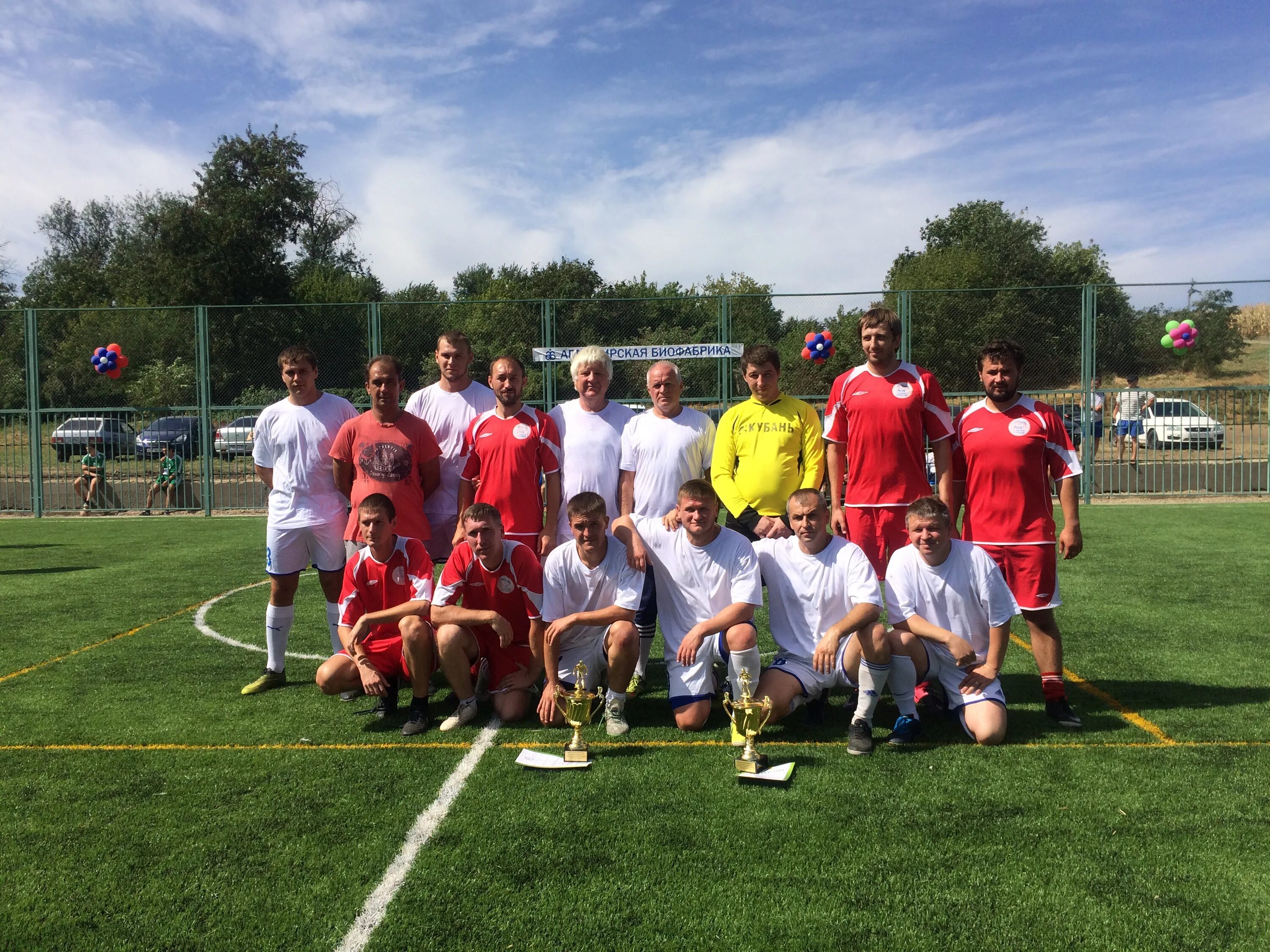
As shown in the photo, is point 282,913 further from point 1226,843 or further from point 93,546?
point 93,546

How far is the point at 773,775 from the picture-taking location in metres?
3.87

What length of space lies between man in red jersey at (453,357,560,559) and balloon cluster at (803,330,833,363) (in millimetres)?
11546

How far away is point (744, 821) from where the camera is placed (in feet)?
11.5

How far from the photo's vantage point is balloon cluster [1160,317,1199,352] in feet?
52.5

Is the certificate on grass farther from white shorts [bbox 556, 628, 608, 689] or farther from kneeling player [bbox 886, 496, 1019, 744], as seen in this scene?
kneeling player [bbox 886, 496, 1019, 744]

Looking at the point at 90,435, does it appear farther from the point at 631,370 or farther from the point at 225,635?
the point at 225,635

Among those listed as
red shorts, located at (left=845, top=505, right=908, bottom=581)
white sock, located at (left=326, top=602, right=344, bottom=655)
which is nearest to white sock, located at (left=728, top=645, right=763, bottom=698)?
red shorts, located at (left=845, top=505, right=908, bottom=581)

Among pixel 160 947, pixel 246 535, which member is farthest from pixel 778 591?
pixel 246 535

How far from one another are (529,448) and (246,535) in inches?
376

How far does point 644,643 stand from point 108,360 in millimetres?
14447

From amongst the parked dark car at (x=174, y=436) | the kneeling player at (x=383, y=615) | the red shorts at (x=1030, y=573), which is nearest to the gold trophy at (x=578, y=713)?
the kneeling player at (x=383, y=615)

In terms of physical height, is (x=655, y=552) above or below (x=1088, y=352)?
below

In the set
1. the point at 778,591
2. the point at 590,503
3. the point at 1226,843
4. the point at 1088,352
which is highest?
the point at 1088,352

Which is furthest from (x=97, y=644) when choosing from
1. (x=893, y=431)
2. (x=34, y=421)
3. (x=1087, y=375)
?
(x=1087, y=375)
